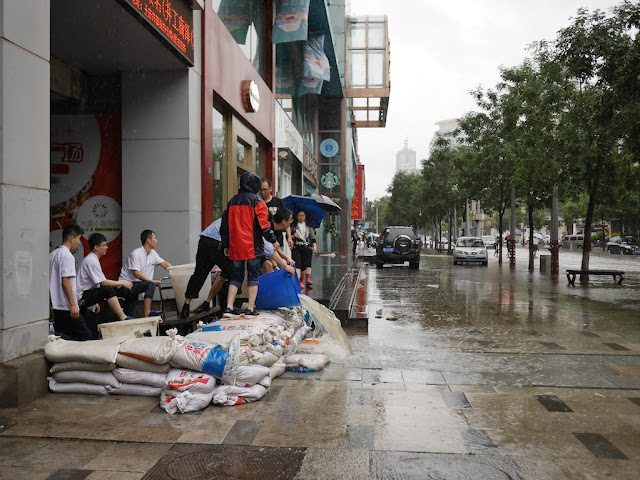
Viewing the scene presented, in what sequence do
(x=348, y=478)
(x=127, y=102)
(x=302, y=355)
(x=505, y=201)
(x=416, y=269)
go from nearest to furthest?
(x=348, y=478), (x=302, y=355), (x=127, y=102), (x=416, y=269), (x=505, y=201)

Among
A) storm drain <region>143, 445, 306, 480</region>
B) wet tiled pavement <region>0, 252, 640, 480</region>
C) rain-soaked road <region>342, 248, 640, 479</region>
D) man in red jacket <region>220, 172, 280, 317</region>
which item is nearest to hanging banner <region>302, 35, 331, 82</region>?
rain-soaked road <region>342, 248, 640, 479</region>

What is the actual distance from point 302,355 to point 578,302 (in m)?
8.81

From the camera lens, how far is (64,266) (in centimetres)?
590

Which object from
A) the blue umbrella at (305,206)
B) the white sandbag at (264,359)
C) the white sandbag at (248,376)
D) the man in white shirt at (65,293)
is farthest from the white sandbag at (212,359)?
the blue umbrella at (305,206)

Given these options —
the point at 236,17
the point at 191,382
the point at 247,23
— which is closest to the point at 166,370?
the point at 191,382

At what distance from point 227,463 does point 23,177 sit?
2963mm

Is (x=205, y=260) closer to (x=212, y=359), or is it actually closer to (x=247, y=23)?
(x=212, y=359)

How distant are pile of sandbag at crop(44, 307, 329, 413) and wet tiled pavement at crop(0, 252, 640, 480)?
0.41 ft

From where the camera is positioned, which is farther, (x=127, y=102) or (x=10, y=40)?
(x=127, y=102)

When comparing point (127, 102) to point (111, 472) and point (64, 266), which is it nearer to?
point (64, 266)

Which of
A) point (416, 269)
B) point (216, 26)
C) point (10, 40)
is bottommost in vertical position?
point (416, 269)

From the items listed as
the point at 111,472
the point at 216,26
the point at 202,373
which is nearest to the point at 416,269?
the point at 216,26

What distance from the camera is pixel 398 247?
25.6 m

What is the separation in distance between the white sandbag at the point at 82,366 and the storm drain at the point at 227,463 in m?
1.55
